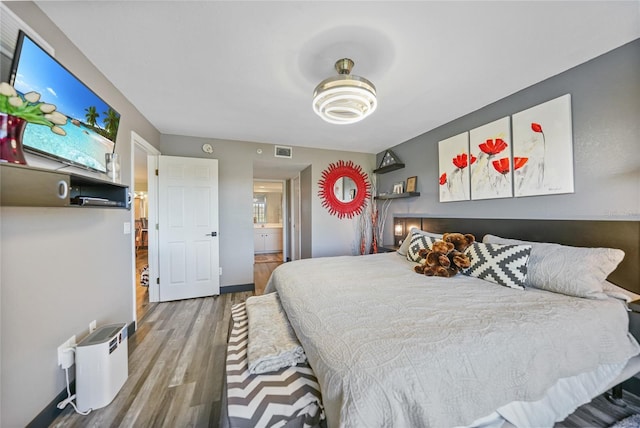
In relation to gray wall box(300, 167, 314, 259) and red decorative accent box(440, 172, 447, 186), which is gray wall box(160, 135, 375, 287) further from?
red decorative accent box(440, 172, 447, 186)

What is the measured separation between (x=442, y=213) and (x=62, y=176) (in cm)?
354

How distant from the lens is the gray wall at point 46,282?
1.15 metres

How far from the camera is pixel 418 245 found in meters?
2.70

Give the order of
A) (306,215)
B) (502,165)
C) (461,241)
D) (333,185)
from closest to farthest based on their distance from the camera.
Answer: (461,241) → (502,165) → (333,185) → (306,215)

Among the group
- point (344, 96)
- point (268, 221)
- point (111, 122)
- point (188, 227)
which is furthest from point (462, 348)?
point (268, 221)

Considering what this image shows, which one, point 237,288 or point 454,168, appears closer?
point 454,168

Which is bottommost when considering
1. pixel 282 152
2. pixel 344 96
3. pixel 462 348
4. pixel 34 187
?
pixel 462 348

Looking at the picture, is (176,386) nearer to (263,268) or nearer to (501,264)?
(501,264)

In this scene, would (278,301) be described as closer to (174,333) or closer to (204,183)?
(174,333)

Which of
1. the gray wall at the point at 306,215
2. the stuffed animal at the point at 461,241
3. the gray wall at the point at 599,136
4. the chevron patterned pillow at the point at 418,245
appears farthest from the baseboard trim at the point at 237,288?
the gray wall at the point at 599,136

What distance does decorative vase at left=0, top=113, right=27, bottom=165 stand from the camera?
963mm

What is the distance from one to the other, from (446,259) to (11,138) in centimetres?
277

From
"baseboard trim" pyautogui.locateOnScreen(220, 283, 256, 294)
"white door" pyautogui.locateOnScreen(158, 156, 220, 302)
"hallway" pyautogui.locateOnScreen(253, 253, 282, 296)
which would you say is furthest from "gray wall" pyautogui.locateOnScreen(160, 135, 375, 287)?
"hallway" pyautogui.locateOnScreen(253, 253, 282, 296)

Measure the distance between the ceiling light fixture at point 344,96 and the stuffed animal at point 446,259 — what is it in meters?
1.38
